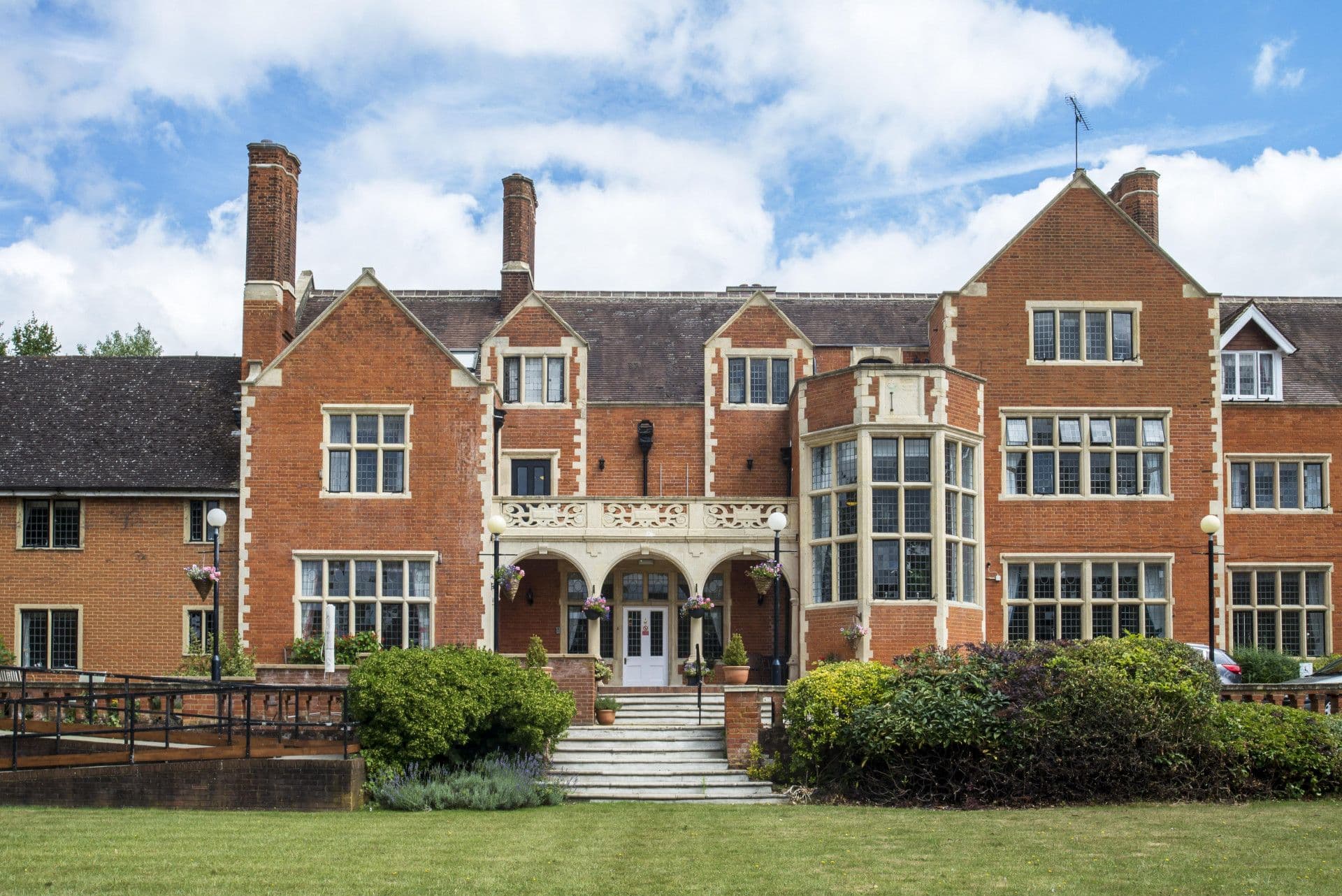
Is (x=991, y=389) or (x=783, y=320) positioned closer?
(x=991, y=389)

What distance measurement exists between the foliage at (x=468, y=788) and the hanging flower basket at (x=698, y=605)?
30.1 ft

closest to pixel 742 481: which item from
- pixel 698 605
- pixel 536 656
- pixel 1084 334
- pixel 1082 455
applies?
pixel 698 605

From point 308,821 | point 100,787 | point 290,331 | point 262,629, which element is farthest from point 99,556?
point 308,821

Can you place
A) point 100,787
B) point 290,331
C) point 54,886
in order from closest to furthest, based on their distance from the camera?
point 54,886
point 100,787
point 290,331

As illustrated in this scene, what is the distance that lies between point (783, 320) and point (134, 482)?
14949 millimetres

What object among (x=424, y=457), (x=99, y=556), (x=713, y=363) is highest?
(x=713, y=363)

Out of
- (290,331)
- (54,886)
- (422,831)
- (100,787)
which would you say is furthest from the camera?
(290,331)

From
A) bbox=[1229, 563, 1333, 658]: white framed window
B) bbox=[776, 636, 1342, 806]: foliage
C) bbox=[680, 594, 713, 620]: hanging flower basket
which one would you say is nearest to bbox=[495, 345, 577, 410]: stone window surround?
bbox=[680, 594, 713, 620]: hanging flower basket

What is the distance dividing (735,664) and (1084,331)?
10.9m

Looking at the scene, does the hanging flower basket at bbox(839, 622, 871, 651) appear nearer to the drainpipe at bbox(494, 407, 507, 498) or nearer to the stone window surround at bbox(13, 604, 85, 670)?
the drainpipe at bbox(494, 407, 507, 498)

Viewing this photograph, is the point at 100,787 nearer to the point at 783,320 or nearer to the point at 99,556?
the point at 99,556

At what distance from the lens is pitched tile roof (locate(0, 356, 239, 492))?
107ft

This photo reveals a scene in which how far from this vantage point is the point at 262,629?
1222 inches

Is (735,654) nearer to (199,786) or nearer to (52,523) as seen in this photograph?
(199,786)
